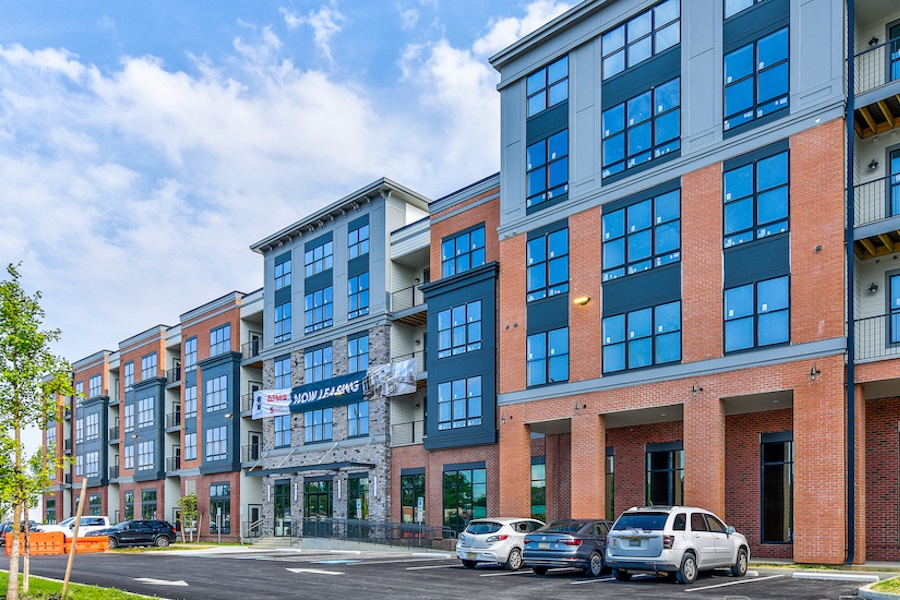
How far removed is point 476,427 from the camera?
34.4m

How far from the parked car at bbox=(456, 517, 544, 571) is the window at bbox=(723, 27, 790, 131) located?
1311 centimetres

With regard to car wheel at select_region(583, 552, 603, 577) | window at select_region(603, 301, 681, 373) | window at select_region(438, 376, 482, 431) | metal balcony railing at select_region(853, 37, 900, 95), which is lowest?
car wheel at select_region(583, 552, 603, 577)

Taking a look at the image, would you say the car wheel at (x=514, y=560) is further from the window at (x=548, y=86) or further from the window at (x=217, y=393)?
the window at (x=217, y=393)

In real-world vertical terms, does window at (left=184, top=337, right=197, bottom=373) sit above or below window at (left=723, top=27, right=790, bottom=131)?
below

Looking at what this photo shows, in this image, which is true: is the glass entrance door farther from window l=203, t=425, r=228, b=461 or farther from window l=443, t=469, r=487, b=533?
window l=443, t=469, r=487, b=533

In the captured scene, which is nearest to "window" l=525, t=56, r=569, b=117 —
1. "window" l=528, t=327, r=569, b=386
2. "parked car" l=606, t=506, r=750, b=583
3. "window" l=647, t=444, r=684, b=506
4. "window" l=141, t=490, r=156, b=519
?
"window" l=528, t=327, r=569, b=386

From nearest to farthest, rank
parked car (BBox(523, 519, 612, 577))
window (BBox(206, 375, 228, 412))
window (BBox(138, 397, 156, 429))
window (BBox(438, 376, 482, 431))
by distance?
parked car (BBox(523, 519, 612, 577))
window (BBox(438, 376, 482, 431))
window (BBox(206, 375, 228, 412))
window (BBox(138, 397, 156, 429))

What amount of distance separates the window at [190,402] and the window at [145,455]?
18.0 feet

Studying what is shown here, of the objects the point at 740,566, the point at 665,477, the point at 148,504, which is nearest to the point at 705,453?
the point at 665,477

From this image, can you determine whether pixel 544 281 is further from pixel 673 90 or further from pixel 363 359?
pixel 363 359

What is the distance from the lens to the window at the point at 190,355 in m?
58.1

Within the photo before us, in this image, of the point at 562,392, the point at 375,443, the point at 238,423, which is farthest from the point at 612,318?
the point at 238,423

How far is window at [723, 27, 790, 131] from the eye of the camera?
2439 cm

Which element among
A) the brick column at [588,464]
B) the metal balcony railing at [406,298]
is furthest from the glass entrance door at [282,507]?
the brick column at [588,464]
